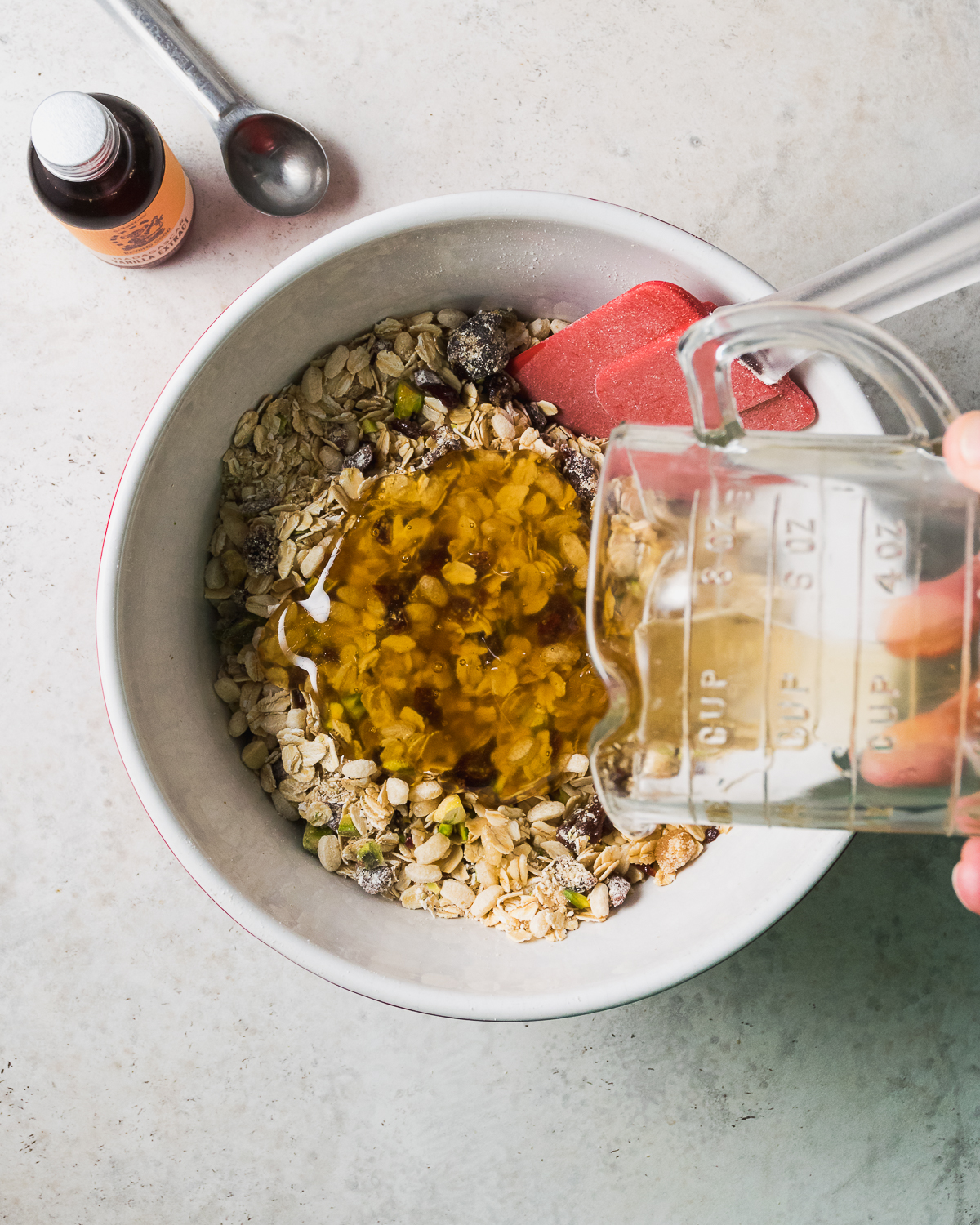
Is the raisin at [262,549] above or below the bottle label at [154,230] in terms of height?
below

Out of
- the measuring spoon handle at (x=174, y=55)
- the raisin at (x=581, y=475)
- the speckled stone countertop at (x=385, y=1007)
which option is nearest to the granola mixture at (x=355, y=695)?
the raisin at (x=581, y=475)

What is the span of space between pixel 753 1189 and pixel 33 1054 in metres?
0.77

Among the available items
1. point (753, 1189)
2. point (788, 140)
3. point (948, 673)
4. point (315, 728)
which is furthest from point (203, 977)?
point (788, 140)

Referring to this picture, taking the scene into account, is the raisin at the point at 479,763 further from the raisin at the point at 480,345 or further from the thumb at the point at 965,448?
the thumb at the point at 965,448

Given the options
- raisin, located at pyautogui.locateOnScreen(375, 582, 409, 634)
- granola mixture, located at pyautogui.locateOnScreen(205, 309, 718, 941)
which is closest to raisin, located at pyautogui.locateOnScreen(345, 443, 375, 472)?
granola mixture, located at pyautogui.locateOnScreen(205, 309, 718, 941)

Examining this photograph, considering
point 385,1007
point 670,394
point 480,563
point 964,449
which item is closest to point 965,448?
point 964,449

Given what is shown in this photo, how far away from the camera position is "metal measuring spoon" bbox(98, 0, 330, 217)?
3.00 feet

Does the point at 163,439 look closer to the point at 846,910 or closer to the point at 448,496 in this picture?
the point at 448,496

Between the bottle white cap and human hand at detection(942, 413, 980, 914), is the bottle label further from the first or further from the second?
human hand at detection(942, 413, 980, 914)

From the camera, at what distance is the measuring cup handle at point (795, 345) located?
55cm

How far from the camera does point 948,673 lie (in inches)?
23.3

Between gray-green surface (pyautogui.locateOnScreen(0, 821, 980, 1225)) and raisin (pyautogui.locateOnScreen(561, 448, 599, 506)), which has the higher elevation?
raisin (pyautogui.locateOnScreen(561, 448, 599, 506))

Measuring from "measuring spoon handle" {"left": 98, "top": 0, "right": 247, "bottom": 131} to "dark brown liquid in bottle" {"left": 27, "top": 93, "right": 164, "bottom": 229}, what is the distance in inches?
3.3

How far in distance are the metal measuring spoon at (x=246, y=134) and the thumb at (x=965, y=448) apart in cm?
65
